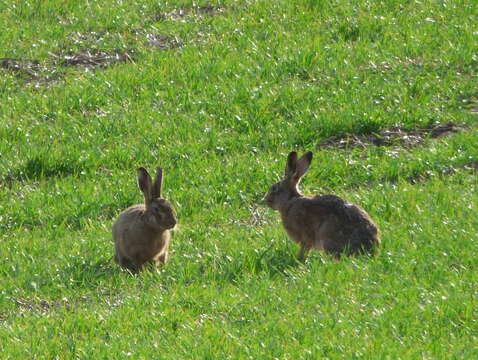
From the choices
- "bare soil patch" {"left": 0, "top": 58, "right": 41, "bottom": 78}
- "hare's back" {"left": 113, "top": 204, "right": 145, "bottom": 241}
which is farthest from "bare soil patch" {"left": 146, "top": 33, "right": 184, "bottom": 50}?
"hare's back" {"left": 113, "top": 204, "right": 145, "bottom": 241}

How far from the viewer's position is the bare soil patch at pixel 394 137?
1388 cm

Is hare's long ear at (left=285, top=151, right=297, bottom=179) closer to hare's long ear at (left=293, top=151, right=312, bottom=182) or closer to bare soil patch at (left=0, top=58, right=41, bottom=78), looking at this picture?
hare's long ear at (left=293, top=151, right=312, bottom=182)

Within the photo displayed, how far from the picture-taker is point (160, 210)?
1045 centimetres

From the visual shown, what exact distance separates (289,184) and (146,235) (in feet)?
5.04

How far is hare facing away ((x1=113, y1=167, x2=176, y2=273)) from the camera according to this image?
1053cm

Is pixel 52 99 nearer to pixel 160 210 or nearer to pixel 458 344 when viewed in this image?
pixel 160 210

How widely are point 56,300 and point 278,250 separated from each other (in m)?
2.04

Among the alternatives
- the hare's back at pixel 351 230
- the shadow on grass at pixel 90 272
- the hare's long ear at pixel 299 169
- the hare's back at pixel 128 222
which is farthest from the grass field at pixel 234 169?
the hare's long ear at pixel 299 169

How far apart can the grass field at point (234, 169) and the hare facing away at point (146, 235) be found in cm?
18

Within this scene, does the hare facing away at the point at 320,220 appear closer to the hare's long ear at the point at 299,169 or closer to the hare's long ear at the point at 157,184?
the hare's long ear at the point at 299,169

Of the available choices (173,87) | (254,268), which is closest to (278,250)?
(254,268)

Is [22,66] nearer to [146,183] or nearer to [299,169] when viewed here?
[146,183]

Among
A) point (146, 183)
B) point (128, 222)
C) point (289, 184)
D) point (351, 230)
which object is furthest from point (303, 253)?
point (128, 222)

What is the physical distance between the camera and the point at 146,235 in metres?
10.6
